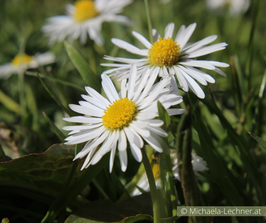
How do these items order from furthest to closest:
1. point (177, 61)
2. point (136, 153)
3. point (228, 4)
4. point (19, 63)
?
point (228, 4) → point (19, 63) → point (177, 61) → point (136, 153)

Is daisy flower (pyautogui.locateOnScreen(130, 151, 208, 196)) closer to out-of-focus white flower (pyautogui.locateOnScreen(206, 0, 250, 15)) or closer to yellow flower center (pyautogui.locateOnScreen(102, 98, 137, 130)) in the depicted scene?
yellow flower center (pyautogui.locateOnScreen(102, 98, 137, 130))

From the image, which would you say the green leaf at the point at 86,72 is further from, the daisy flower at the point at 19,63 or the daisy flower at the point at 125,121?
the daisy flower at the point at 19,63

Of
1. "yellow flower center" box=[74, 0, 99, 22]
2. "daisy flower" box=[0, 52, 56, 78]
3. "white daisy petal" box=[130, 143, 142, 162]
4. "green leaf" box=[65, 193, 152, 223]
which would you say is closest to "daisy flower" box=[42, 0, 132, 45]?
"yellow flower center" box=[74, 0, 99, 22]

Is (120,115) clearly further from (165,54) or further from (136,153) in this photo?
(165,54)

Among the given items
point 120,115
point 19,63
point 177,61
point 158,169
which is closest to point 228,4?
point 19,63

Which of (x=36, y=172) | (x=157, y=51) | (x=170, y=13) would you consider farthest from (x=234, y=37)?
(x=36, y=172)

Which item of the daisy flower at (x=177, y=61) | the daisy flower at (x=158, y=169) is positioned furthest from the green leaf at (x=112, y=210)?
the daisy flower at (x=177, y=61)
